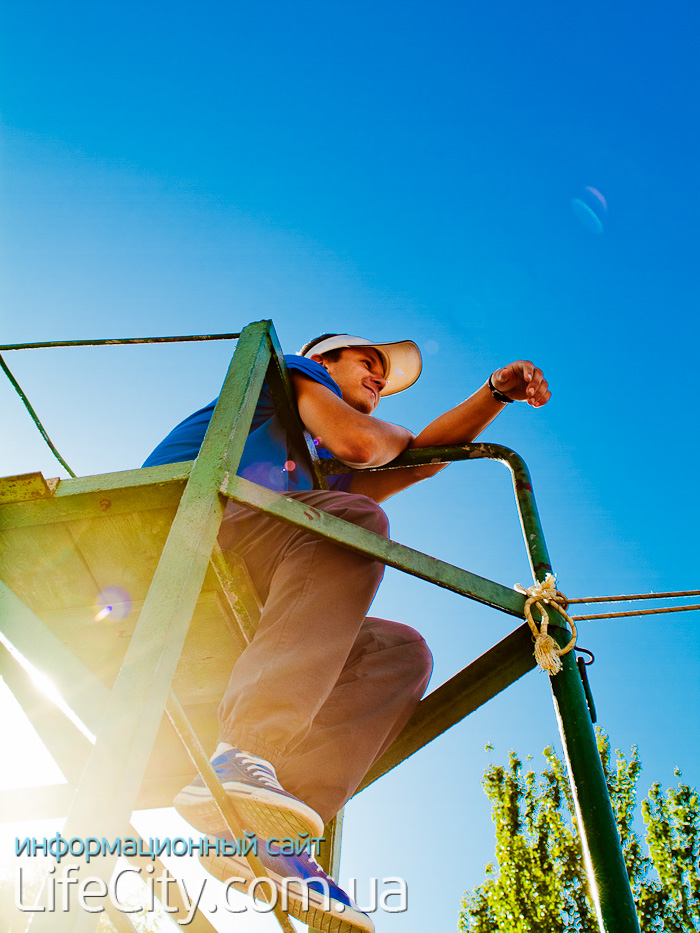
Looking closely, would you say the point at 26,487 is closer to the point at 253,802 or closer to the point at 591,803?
the point at 253,802

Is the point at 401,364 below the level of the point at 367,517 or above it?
above

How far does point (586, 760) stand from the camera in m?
1.63

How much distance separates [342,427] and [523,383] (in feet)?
2.38

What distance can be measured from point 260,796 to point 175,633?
0.38m

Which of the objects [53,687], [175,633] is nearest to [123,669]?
[175,633]

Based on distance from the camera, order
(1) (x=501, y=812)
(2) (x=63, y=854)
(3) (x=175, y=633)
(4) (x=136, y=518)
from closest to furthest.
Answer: (2) (x=63, y=854), (3) (x=175, y=633), (4) (x=136, y=518), (1) (x=501, y=812)

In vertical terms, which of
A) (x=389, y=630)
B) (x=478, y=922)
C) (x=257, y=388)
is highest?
(x=257, y=388)

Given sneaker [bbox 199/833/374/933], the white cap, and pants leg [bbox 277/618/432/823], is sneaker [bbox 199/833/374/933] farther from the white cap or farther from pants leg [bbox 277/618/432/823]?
the white cap

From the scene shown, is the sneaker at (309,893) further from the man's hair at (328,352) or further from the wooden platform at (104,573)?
the man's hair at (328,352)

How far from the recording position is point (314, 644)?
1.65 meters

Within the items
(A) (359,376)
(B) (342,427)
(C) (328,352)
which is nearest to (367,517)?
(B) (342,427)

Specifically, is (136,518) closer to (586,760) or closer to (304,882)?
(304,882)

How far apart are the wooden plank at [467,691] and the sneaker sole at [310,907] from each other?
60 centimetres

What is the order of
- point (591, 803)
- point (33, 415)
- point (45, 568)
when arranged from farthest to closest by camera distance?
point (33, 415)
point (45, 568)
point (591, 803)
